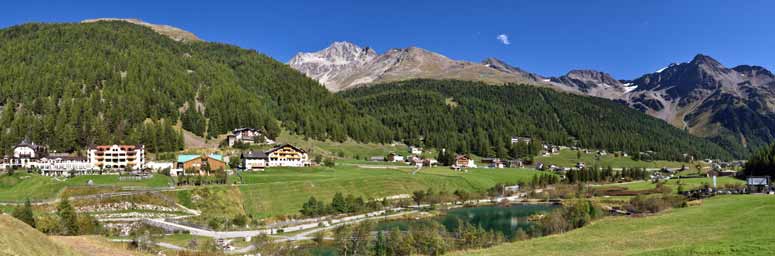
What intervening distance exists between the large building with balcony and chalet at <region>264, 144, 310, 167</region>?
32.8m

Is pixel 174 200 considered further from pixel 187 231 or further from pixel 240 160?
pixel 240 160

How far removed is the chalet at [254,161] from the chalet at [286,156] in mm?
2225

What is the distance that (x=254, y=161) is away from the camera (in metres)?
137

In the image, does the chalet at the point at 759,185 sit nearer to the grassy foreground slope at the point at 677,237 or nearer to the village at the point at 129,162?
the grassy foreground slope at the point at 677,237

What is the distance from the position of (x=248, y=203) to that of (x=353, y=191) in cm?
2682

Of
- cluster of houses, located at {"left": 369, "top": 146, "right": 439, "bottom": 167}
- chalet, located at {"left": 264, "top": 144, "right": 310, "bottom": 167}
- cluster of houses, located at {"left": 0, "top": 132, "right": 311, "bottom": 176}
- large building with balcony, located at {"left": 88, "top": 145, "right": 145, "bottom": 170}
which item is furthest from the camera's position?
cluster of houses, located at {"left": 369, "top": 146, "right": 439, "bottom": 167}

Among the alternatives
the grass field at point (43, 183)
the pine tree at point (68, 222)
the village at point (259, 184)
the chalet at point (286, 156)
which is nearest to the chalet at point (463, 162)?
the village at point (259, 184)

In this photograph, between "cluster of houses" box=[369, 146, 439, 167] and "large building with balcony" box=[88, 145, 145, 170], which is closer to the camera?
"large building with balcony" box=[88, 145, 145, 170]

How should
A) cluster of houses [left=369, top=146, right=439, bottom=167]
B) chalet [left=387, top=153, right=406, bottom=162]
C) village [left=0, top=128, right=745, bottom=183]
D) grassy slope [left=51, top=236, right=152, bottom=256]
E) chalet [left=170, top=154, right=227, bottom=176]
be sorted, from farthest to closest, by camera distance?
chalet [left=387, top=153, right=406, bottom=162] < cluster of houses [left=369, top=146, right=439, bottom=167] < chalet [left=170, top=154, right=227, bottom=176] < village [left=0, top=128, right=745, bottom=183] < grassy slope [left=51, top=236, right=152, bottom=256]

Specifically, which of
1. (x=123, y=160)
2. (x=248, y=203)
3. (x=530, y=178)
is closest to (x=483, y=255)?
(x=248, y=203)

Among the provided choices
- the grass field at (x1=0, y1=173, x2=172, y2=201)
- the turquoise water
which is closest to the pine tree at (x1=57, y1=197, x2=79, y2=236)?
the grass field at (x1=0, y1=173, x2=172, y2=201)

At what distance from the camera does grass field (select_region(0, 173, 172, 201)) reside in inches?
3588

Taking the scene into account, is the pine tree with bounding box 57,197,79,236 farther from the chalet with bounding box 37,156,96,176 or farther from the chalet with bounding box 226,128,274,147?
the chalet with bounding box 226,128,274,147

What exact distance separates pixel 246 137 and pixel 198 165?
5864 centimetres
